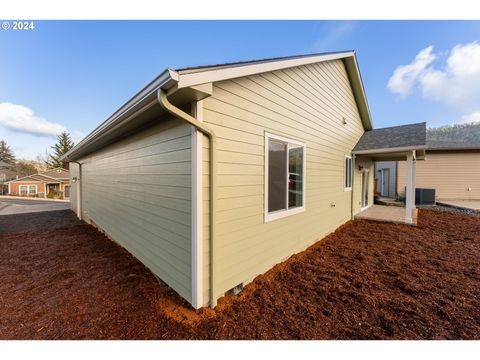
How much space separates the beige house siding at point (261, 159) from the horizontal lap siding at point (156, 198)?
364 mm

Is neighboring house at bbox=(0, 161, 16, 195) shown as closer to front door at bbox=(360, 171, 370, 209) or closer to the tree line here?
the tree line

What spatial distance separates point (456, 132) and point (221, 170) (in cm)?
4812

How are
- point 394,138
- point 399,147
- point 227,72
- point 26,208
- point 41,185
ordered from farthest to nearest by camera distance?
point 41,185
point 26,208
point 394,138
point 399,147
point 227,72

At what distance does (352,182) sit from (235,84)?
6781mm

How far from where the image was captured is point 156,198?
11.0 ft

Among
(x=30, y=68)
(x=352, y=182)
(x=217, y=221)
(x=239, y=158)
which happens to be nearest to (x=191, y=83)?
(x=239, y=158)

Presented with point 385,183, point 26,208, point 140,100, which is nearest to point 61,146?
point 26,208

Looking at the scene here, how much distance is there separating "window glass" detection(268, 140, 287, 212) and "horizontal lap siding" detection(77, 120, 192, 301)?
1562 millimetres

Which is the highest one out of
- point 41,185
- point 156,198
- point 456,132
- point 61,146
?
point 456,132

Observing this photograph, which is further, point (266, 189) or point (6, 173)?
point (6, 173)

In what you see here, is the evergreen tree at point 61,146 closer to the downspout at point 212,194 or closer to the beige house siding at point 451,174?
the downspout at point 212,194

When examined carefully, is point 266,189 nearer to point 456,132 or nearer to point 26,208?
point 26,208

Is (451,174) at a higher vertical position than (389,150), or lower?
lower
